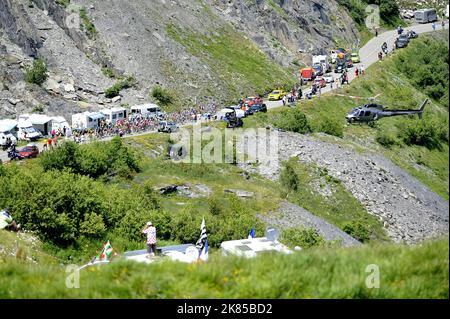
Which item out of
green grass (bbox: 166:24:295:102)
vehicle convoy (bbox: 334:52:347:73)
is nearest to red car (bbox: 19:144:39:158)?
green grass (bbox: 166:24:295:102)

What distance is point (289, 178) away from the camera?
61531 millimetres

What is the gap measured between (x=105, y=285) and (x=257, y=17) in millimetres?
100916

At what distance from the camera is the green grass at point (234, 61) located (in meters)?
92.6

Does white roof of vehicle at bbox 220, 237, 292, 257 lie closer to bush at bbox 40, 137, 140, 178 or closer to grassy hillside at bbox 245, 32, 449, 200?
bush at bbox 40, 137, 140, 178

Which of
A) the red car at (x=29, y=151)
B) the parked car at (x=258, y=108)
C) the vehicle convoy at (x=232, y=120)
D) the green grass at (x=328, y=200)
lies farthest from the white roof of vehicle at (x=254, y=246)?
the parked car at (x=258, y=108)

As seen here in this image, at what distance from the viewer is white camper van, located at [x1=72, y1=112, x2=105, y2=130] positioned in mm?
68062

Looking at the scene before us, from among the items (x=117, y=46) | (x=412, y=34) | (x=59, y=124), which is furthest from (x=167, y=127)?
(x=412, y=34)

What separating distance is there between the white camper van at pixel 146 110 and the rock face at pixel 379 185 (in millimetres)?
13297

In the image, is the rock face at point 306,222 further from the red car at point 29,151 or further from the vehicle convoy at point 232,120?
the vehicle convoy at point 232,120

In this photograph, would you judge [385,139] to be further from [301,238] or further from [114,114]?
[301,238]

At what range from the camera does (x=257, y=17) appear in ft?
374

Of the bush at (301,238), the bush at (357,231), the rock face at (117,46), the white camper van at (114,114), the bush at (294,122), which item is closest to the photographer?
the bush at (301,238)
